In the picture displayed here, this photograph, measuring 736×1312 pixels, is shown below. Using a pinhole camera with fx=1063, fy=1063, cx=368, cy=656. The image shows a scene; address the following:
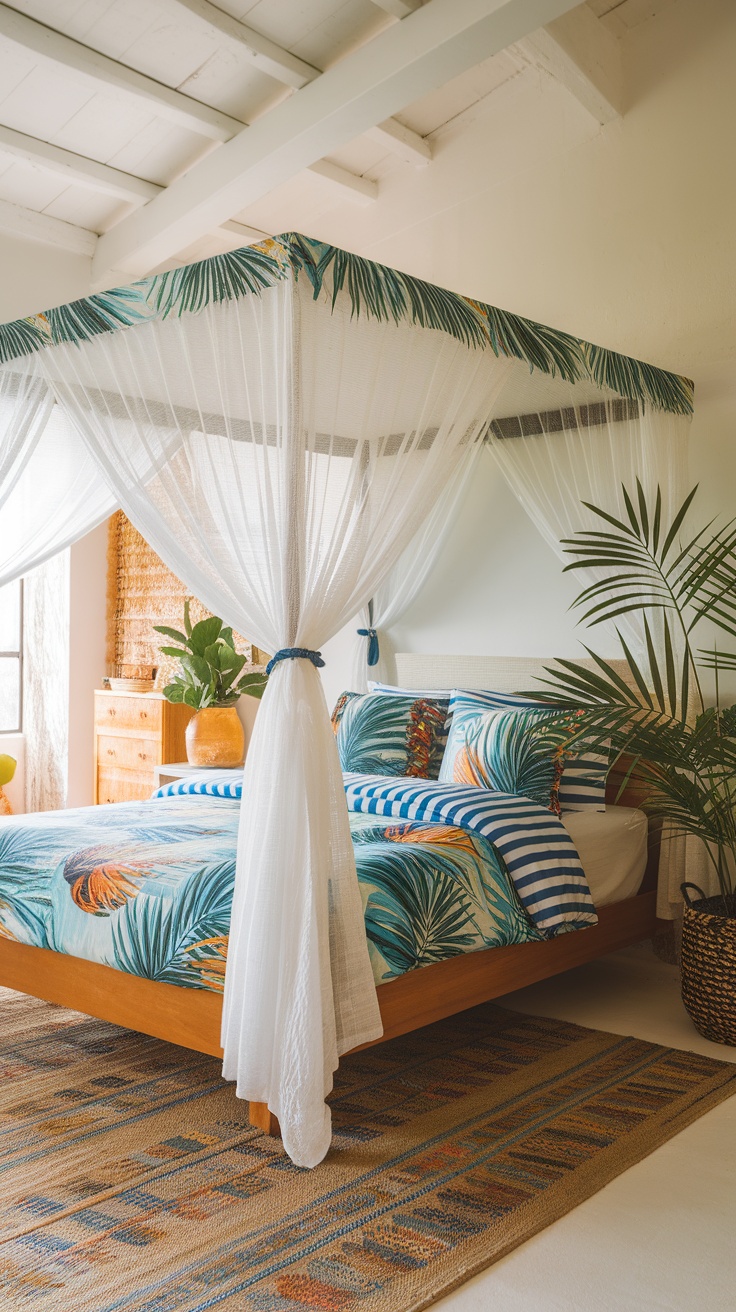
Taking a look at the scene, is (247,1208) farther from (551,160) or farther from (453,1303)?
(551,160)

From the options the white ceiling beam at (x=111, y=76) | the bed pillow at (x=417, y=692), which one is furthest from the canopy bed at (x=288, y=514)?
the white ceiling beam at (x=111, y=76)

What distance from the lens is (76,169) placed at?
433 centimetres

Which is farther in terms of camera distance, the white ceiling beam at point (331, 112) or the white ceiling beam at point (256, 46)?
the white ceiling beam at point (256, 46)

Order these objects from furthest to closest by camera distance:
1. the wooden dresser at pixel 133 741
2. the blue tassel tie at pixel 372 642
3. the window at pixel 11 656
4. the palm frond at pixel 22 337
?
the window at pixel 11 656 < the wooden dresser at pixel 133 741 < the blue tassel tie at pixel 372 642 < the palm frond at pixel 22 337

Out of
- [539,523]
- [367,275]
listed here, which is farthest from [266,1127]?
[539,523]

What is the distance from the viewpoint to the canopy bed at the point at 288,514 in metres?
2.40

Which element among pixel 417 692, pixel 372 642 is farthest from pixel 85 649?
pixel 417 692

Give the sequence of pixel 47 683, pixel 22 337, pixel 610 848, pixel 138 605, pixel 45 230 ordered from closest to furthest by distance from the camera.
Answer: pixel 22 337, pixel 610 848, pixel 45 230, pixel 138 605, pixel 47 683

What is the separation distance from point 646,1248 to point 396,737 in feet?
7.40

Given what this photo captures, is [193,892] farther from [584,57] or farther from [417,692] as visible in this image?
[584,57]

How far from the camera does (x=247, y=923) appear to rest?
242 centimetres

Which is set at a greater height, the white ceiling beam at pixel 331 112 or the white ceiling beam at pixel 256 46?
the white ceiling beam at pixel 256 46

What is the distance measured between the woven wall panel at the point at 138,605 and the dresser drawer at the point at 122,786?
54 cm

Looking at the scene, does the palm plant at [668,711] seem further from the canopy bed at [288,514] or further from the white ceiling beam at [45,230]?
the white ceiling beam at [45,230]
